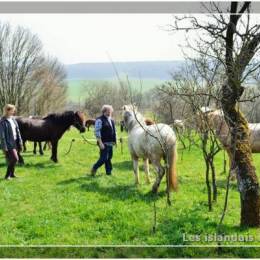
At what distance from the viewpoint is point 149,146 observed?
854 cm

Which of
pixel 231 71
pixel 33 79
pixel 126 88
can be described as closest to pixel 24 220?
pixel 126 88

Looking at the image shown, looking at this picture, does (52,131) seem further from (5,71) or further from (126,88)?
(126,88)

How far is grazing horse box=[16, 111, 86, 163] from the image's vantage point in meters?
13.3

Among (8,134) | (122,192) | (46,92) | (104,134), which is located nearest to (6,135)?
(8,134)

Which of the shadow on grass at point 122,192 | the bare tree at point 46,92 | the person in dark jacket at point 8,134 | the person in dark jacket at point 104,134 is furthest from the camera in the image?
the bare tree at point 46,92


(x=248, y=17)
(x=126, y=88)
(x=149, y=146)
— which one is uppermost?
(x=248, y=17)

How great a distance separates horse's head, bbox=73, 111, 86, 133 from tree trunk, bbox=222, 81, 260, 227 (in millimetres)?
7607

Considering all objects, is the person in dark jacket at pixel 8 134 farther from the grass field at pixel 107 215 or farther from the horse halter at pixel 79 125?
the horse halter at pixel 79 125

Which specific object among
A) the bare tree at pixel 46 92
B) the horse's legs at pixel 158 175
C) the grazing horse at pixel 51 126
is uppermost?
the bare tree at pixel 46 92

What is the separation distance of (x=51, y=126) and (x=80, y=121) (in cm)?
96

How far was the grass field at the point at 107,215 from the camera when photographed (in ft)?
18.6

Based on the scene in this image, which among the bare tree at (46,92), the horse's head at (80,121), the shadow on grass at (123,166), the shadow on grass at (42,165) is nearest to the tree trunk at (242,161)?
the shadow on grass at (123,166)

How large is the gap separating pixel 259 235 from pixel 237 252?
1.69 feet

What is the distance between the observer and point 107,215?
22.2 ft
